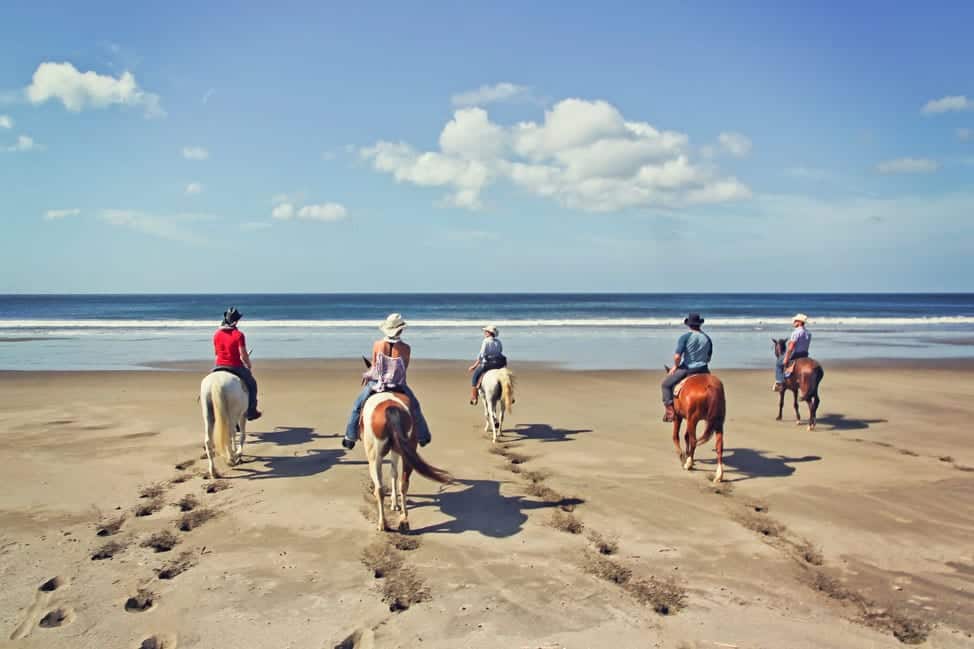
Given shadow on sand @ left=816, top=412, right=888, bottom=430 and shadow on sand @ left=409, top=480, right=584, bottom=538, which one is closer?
shadow on sand @ left=409, top=480, right=584, bottom=538

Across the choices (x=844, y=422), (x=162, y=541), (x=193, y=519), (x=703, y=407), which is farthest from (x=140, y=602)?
(x=844, y=422)

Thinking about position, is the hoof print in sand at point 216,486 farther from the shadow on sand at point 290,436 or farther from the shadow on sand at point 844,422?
the shadow on sand at point 844,422

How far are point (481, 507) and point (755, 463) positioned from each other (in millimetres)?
4393

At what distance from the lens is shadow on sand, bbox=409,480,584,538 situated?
20.0 feet

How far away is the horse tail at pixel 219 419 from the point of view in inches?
302

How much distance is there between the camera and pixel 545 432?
34.7 ft

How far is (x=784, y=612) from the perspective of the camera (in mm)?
4559

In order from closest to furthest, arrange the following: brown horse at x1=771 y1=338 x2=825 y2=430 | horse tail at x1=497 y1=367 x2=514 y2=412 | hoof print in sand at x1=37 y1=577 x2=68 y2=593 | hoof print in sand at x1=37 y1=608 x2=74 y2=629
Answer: hoof print in sand at x1=37 y1=608 x2=74 y2=629, hoof print in sand at x1=37 y1=577 x2=68 y2=593, horse tail at x1=497 y1=367 x2=514 y2=412, brown horse at x1=771 y1=338 x2=825 y2=430

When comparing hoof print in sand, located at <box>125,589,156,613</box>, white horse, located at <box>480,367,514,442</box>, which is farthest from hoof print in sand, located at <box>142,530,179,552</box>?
white horse, located at <box>480,367,514,442</box>

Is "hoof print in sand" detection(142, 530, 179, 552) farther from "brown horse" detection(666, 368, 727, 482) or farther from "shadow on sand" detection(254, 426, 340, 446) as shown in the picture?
"brown horse" detection(666, 368, 727, 482)

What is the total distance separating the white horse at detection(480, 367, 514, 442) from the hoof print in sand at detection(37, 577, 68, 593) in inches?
241

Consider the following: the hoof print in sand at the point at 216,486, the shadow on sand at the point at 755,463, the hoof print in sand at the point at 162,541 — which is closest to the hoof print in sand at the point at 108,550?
the hoof print in sand at the point at 162,541

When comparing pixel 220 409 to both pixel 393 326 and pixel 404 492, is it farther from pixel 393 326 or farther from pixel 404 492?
pixel 404 492

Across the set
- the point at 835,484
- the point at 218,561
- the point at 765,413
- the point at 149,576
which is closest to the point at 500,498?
the point at 218,561
